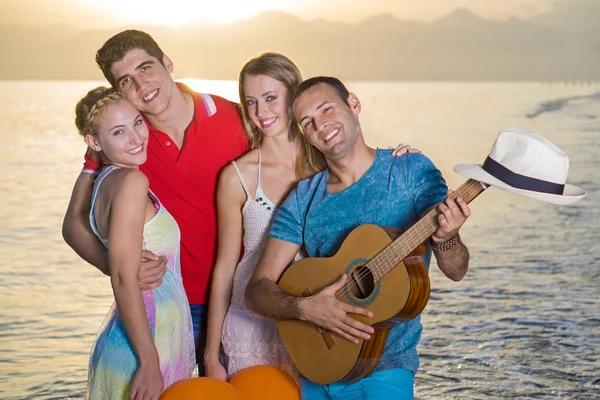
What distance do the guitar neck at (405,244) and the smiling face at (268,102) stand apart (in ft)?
2.53

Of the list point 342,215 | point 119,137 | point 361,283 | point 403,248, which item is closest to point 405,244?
point 403,248

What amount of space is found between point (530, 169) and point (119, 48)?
1.65 metres

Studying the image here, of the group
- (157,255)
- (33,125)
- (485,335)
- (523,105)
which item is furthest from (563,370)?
(523,105)

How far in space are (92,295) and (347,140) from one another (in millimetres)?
4974

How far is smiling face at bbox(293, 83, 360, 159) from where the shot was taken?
2.90 meters

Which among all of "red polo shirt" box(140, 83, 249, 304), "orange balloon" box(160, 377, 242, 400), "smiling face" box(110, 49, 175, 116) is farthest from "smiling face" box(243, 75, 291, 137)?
"orange balloon" box(160, 377, 242, 400)

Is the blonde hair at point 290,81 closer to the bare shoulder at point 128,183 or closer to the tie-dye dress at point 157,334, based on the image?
the tie-dye dress at point 157,334

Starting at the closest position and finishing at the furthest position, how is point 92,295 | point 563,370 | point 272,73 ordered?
point 272,73, point 563,370, point 92,295

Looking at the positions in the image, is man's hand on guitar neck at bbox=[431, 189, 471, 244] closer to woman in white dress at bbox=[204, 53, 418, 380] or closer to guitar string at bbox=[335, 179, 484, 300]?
guitar string at bbox=[335, 179, 484, 300]

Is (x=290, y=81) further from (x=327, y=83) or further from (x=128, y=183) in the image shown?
(x=128, y=183)

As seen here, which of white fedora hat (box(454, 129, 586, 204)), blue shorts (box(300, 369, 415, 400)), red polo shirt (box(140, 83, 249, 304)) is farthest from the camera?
red polo shirt (box(140, 83, 249, 304))

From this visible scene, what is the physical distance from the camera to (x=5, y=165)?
14188mm

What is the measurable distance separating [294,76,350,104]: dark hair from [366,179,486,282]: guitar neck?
24.5 inches

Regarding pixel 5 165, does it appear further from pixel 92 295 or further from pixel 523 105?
pixel 523 105
